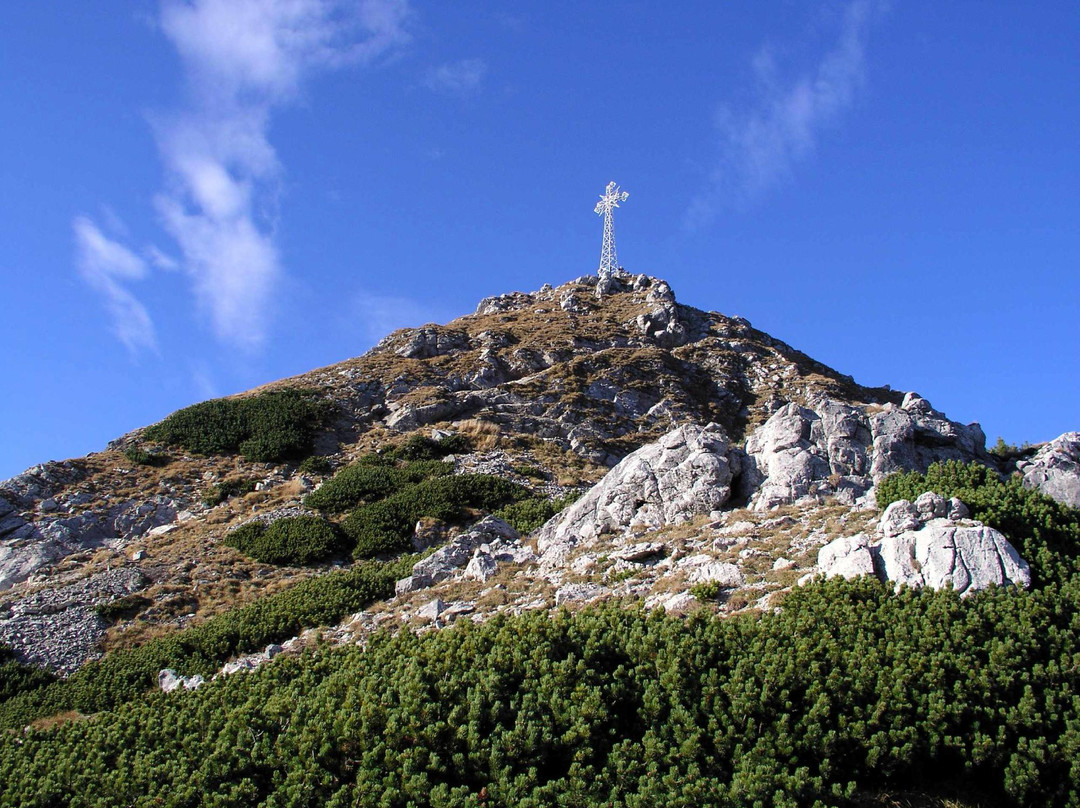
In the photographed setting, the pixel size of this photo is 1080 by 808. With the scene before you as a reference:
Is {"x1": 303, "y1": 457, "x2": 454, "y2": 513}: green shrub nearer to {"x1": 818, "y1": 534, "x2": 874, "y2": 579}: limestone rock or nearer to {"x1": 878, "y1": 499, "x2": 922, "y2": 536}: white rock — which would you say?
{"x1": 818, "y1": 534, "x2": 874, "y2": 579}: limestone rock

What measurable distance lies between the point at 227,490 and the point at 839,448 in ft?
79.1

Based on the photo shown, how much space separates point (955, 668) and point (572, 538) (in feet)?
36.4

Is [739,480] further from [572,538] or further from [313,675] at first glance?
[313,675]

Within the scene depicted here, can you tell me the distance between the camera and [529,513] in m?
24.5

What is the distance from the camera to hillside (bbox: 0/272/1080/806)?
833 centimetres

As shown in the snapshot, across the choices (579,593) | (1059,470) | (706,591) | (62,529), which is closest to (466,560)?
(579,593)

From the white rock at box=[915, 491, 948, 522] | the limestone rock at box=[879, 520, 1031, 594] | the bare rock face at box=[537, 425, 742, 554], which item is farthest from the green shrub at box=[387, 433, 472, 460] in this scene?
the limestone rock at box=[879, 520, 1031, 594]

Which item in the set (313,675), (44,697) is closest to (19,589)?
(44,697)

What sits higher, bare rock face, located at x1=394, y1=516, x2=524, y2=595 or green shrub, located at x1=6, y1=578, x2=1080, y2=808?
bare rock face, located at x1=394, y1=516, x2=524, y2=595

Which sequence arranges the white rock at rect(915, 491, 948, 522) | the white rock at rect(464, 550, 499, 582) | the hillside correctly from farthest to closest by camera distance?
the white rock at rect(464, 550, 499, 582) → the white rock at rect(915, 491, 948, 522) → the hillside

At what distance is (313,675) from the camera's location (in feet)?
37.0

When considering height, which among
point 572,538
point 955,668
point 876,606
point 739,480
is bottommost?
point 955,668

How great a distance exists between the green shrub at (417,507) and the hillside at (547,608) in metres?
0.15

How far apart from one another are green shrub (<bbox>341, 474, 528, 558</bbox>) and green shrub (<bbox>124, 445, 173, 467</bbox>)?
11.6 metres
